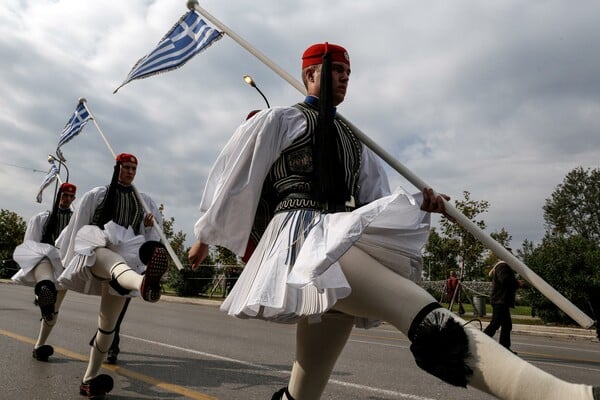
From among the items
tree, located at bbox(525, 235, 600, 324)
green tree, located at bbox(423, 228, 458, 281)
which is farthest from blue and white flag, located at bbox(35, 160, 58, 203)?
green tree, located at bbox(423, 228, 458, 281)

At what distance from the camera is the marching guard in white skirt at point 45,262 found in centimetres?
613

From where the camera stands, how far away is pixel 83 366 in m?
6.13

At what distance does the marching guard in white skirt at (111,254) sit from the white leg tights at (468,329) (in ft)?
7.98

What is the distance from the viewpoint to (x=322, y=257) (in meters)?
1.92

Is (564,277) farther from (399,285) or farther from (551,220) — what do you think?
(551,220)

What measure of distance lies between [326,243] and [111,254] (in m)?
3.32

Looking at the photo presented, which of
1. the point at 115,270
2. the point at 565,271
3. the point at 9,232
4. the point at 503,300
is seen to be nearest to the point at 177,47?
the point at 115,270

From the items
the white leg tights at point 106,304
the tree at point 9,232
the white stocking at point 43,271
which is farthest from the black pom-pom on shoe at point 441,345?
the tree at point 9,232

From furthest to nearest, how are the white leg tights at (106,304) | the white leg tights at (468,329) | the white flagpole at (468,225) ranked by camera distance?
1. the white leg tights at (106,304)
2. the white flagpole at (468,225)
3. the white leg tights at (468,329)

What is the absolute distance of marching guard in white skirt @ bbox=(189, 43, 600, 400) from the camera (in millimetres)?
1791

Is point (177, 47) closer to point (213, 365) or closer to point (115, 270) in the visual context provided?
point (115, 270)

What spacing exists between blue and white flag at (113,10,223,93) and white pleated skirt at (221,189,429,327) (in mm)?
3351

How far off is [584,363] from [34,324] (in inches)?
365

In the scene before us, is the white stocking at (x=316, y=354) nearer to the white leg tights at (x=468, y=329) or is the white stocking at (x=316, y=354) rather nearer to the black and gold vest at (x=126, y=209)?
the white leg tights at (x=468, y=329)
